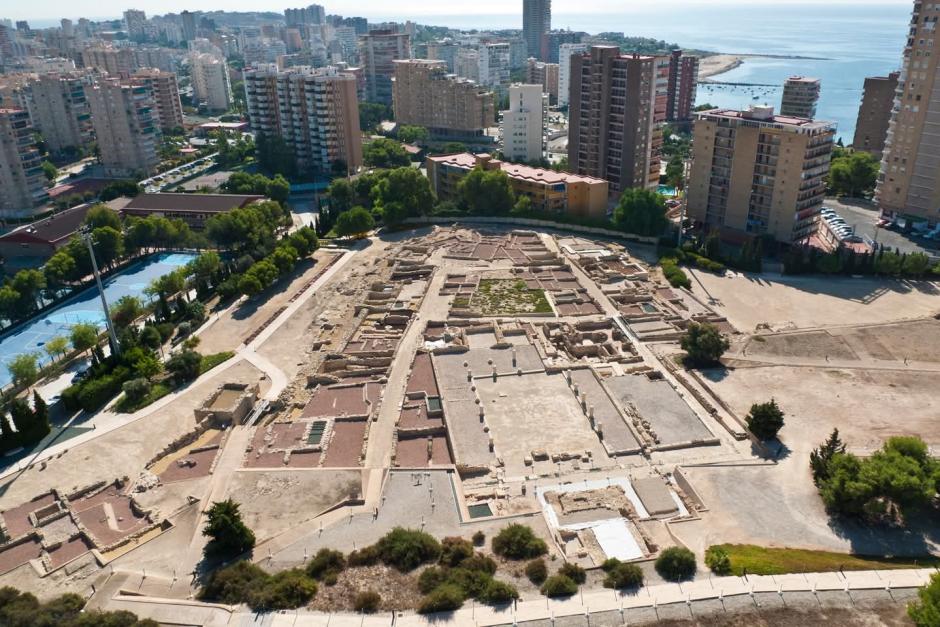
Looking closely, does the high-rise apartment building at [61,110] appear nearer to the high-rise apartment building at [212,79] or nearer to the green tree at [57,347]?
the high-rise apartment building at [212,79]

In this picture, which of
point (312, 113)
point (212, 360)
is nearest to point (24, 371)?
point (212, 360)

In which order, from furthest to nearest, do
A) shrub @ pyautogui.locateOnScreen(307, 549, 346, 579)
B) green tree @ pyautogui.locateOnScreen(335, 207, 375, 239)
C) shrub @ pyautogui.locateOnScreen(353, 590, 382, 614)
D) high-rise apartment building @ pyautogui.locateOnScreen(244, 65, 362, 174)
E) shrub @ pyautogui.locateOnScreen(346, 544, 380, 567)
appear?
high-rise apartment building @ pyautogui.locateOnScreen(244, 65, 362, 174) < green tree @ pyautogui.locateOnScreen(335, 207, 375, 239) < shrub @ pyautogui.locateOnScreen(346, 544, 380, 567) < shrub @ pyautogui.locateOnScreen(307, 549, 346, 579) < shrub @ pyautogui.locateOnScreen(353, 590, 382, 614)

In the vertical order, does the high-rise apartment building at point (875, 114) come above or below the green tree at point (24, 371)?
above

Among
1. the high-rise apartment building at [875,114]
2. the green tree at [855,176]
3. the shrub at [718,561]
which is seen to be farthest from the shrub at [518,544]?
the high-rise apartment building at [875,114]

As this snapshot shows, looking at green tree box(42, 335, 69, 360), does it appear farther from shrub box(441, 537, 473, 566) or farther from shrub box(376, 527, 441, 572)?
shrub box(441, 537, 473, 566)

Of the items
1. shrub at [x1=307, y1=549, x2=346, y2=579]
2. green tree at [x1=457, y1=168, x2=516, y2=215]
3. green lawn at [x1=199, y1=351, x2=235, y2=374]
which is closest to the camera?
shrub at [x1=307, y1=549, x2=346, y2=579]

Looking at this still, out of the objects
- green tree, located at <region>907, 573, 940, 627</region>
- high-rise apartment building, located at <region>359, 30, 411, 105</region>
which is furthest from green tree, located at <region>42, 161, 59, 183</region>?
green tree, located at <region>907, 573, 940, 627</region>
